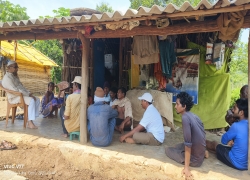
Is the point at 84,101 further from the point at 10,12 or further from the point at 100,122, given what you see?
the point at 10,12

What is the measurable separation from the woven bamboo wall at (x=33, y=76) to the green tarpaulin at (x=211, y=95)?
12.3m

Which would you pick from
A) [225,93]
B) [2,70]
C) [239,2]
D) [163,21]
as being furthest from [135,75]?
[2,70]

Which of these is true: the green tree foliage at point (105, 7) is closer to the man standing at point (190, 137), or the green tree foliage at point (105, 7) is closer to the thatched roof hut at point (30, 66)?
the thatched roof hut at point (30, 66)

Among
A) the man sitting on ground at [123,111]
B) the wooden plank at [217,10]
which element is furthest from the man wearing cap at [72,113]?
the wooden plank at [217,10]

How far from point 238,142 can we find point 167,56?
2.86 m

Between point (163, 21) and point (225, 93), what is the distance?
340cm

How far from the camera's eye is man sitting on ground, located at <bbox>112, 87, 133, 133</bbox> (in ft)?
16.9

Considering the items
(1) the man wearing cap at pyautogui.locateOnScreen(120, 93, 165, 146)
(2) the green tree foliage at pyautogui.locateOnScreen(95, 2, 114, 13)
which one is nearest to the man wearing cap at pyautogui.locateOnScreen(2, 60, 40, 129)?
(1) the man wearing cap at pyautogui.locateOnScreen(120, 93, 165, 146)

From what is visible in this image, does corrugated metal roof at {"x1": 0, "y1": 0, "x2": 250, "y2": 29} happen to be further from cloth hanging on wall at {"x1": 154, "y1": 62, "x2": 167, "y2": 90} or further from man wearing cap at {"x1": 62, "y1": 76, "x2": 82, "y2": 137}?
cloth hanging on wall at {"x1": 154, "y1": 62, "x2": 167, "y2": 90}

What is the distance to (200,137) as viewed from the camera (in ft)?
10.8

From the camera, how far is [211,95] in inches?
233

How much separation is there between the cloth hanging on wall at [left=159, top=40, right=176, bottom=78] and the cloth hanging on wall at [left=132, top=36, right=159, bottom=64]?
0.15 m

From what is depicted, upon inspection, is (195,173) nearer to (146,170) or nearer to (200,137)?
(200,137)

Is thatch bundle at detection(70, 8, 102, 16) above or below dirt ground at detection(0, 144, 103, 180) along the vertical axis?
above
